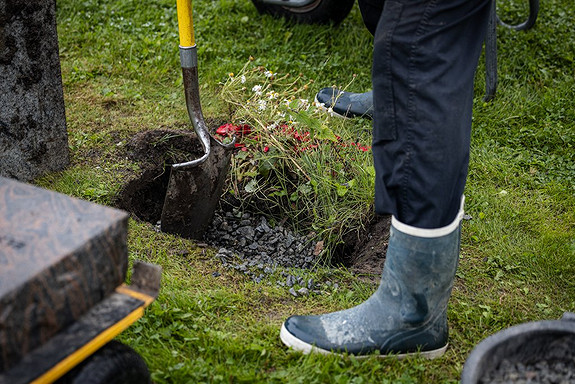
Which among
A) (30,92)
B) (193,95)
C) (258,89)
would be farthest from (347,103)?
(30,92)

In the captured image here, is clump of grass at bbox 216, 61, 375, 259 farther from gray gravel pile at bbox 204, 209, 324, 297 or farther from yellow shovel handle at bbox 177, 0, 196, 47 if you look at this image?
yellow shovel handle at bbox 177, 0, 196, 47

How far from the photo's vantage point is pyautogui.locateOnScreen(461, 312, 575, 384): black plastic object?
4.75 ft

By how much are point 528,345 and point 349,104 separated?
6.13 feet

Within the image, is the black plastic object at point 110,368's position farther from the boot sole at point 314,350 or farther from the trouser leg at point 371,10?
the trouser leg at point 371,10

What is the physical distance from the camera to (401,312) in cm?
179

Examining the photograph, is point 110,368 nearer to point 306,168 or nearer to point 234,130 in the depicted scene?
point 306,168

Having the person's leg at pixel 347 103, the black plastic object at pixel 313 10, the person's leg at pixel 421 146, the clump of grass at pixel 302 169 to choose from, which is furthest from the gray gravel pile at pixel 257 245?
the black plastic object at pixel 313 10

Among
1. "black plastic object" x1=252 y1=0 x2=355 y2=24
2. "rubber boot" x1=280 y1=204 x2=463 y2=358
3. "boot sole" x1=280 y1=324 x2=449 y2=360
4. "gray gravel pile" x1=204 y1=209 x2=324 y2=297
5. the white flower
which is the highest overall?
"black plastic object" x1=252 y1=0 x2=355 y2=24

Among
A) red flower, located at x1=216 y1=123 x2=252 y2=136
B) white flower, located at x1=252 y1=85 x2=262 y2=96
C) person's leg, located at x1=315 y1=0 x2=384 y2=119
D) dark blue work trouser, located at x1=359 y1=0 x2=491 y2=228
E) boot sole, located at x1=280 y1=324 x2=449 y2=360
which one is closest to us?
dark blue work trouser, located at x1=359 y1=0 x2=491 y2=228

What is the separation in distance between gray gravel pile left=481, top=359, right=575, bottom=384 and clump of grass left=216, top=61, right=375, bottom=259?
1.04 meters

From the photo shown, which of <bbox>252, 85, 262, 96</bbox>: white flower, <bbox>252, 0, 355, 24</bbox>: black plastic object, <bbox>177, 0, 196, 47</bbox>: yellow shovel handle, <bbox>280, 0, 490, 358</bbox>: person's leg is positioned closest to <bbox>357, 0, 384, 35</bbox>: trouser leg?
<bbox>252, 85, 262, 96</bbox>: white flower

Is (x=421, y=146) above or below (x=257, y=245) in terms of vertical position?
above

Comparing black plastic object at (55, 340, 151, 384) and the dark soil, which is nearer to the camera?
black plastic object at (55, 340, 151, 384)

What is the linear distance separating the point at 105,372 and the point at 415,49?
1.04 m
